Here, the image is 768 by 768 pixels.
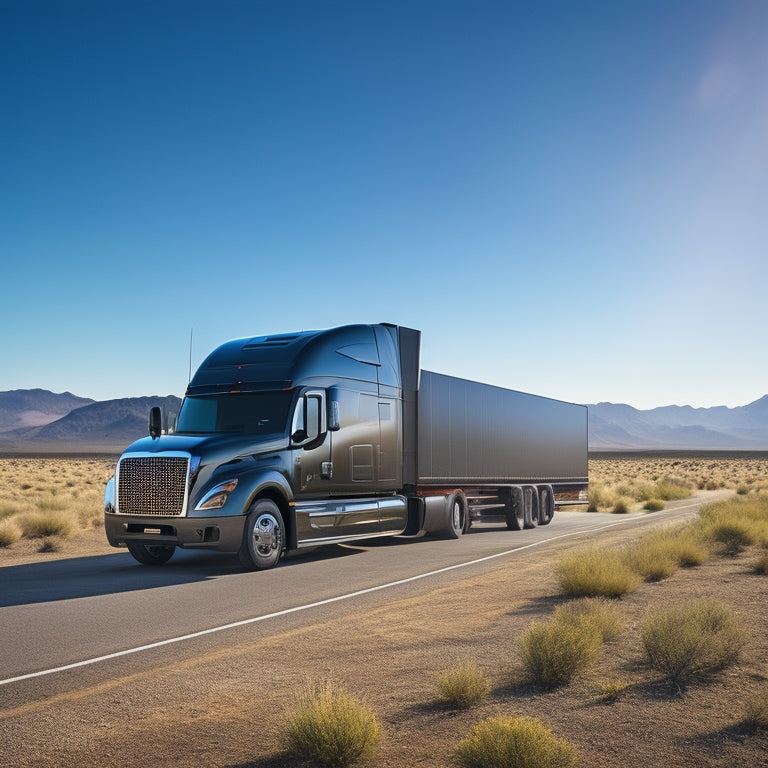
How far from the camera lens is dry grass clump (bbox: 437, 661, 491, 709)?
632cm

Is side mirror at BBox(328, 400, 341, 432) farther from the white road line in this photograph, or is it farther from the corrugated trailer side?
the corrugated trailer side

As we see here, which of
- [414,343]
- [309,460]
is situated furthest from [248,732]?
[414,343]

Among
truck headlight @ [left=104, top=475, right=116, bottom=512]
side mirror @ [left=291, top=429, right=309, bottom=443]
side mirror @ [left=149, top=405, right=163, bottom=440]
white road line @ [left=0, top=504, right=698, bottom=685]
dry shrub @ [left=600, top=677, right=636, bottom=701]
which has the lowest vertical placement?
white road line @ [left=0, top=504, right=698, bottom=685]

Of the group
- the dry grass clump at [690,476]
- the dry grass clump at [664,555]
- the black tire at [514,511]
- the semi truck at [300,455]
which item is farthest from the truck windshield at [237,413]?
the dry grass clump at [690,476]

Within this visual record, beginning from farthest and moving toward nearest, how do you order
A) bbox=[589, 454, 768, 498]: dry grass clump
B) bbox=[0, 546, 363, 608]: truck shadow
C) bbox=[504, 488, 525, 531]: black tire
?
bbox=[589, 454, 768, 498]: dry grass clump
bbox=[504, 488, 525, 531]: black tire
bbox=[0, 546, 363, 608]: truck shadow

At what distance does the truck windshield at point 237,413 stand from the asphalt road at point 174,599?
247 cm

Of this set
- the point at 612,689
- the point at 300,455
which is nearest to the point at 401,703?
the point at 612,689

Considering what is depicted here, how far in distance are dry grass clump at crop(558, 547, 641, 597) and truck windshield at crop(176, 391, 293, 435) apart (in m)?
5.90

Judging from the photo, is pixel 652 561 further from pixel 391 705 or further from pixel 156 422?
pixel 156 422

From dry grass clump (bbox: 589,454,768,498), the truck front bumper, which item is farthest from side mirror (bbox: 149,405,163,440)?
dry grass clump (bbox: 589,454,768,498)

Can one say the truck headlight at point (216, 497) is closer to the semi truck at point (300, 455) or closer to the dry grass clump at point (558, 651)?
the semi truck at point (300, 455)

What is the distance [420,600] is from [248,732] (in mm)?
5625

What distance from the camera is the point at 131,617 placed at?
10.5m

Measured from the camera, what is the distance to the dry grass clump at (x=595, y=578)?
1101 centimetres
